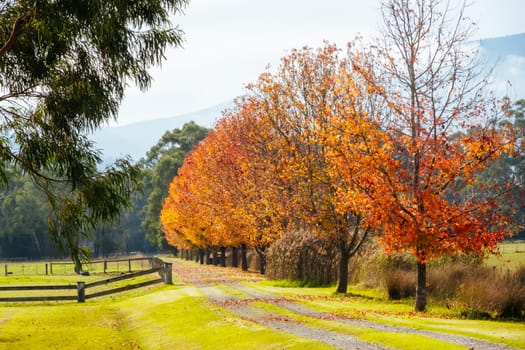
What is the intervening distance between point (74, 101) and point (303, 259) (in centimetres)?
1977

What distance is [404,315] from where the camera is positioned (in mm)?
20938

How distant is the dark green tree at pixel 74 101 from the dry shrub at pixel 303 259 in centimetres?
1749

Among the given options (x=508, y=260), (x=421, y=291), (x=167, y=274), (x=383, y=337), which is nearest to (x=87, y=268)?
(x=167, y=274)

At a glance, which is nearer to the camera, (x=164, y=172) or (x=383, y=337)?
(x=383, y=337)

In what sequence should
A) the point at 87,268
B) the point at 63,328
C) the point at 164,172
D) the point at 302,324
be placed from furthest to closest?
the point at 164,172, the point at 87,268, the point at 63,328, the point at 302,324

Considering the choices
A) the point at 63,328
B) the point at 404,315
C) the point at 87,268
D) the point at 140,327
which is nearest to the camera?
the point at 404,315

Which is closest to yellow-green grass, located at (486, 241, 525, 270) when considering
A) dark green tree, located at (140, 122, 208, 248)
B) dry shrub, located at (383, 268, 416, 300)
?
dry shrub, located at (383, 268, 416, 300)

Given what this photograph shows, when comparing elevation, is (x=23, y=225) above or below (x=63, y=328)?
above

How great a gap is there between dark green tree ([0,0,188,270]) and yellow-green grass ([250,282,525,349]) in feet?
28.1

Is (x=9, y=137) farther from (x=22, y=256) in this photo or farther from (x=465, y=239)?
(x=22, y=256)

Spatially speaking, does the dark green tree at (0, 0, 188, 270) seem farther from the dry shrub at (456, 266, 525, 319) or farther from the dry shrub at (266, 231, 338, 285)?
the dry shrub at (266, 231, 338, 285)

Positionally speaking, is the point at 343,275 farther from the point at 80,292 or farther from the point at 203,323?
the point at 80,292

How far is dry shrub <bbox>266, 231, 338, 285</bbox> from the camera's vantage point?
34.2 meters

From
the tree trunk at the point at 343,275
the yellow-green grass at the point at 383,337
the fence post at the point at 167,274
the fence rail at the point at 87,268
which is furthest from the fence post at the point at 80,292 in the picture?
the fence rail at the point at 87,268
